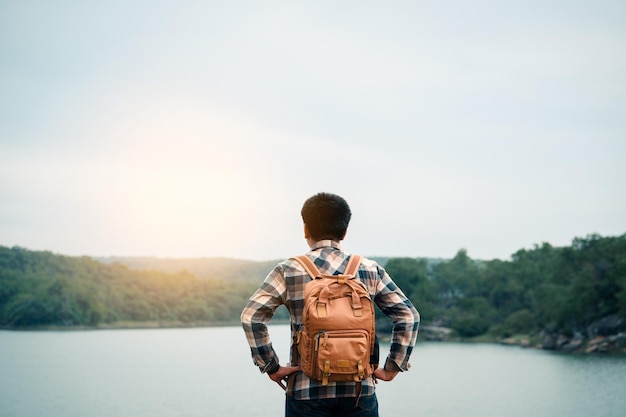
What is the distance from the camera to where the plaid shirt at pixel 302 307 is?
9.12ft

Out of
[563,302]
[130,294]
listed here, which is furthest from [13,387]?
[130,294]

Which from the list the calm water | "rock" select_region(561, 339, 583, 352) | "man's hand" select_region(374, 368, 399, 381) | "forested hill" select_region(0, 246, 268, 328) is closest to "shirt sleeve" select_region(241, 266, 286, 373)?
"man's hand" select_region(374, 368, 399, 381)

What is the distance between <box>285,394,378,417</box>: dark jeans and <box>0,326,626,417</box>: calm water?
820 inches

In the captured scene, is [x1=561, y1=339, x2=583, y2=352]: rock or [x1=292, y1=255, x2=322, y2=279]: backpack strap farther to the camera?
[x1=561, y1=339, x2=583, y2=352]: rock

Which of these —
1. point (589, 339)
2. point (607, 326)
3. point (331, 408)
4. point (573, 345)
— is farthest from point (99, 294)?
point (331, 408)

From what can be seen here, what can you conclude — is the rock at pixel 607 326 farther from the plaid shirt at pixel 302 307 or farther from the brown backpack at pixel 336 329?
the brown backpack at pixel 336 329

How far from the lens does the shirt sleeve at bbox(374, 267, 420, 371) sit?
2.92 m

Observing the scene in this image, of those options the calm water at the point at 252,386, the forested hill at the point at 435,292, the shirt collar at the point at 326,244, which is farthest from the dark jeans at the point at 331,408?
the forested hill at the point at 435,292

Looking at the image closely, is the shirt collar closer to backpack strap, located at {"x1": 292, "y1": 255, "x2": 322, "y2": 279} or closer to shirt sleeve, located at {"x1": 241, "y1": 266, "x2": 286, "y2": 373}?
backpack strap, located at {"x1": 292, "y1": 255, "x2": 322, "y2": 279}

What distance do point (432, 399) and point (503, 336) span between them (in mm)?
41662

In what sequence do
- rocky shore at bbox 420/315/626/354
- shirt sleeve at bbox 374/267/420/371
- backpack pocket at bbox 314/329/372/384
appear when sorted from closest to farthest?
backpack pocket at bbox 314/329/372/384, shirt sleeve at bbox 374/267/420/371, rocky shore at bbox 420/315/626/354

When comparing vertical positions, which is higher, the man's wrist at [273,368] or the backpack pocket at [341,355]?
the backpack pocket at [341,355]

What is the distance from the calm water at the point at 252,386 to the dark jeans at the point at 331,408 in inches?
820

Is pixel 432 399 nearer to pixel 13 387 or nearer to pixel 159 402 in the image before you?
pixel 159 402
